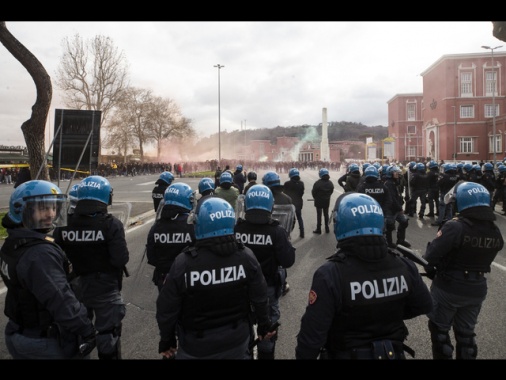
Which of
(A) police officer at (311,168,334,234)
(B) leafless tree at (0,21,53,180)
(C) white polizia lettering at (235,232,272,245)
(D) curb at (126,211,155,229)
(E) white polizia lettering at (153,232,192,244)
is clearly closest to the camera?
(C) white polizia lettering at (235,232,272,245)

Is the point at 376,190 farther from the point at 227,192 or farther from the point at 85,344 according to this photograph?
the point at 85,344

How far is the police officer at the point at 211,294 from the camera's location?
2.41 m

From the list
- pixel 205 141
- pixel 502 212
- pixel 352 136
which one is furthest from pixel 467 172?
pixel 352 136

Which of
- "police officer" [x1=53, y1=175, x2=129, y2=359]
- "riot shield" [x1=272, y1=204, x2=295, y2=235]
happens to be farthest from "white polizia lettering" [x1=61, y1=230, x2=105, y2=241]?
"riot shield" [x1=272, y1=204, x2=295, y2=235]

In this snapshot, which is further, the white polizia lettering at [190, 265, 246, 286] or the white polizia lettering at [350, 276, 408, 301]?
the white polizia lettering at [190, 265, 246, 286]

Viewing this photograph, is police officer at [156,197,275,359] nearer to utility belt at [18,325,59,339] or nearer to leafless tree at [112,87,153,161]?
utility belt at [18,325,59,339]

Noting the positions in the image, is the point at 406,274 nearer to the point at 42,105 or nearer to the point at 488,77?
the point at 42,105

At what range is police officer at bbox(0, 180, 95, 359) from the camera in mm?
2312

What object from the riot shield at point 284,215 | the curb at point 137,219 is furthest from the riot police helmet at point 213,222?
the curb at point 137,219

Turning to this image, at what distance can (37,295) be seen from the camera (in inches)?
90.4

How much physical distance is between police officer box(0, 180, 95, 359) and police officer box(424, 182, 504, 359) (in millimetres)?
2934

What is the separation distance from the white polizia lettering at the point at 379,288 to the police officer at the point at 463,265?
136cm

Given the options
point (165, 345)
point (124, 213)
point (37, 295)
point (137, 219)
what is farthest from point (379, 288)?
point (137, 219)
